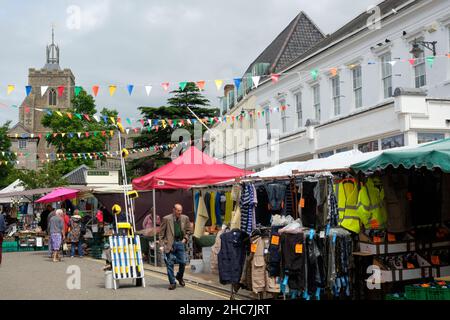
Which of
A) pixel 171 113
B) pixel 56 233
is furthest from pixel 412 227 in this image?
pixel 171 113

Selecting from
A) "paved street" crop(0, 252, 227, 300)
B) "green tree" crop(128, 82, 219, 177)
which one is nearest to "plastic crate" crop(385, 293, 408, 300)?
"paved street" crop(0, 252, 227, 300)

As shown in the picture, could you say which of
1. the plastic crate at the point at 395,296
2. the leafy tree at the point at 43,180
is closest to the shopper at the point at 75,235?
the plastic crate at the point at 395,296

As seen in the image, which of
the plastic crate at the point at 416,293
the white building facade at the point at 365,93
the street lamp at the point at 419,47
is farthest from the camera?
the street lamp at the point at 419,47

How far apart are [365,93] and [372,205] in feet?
44.2

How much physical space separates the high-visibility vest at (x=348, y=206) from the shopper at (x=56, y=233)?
492 inches

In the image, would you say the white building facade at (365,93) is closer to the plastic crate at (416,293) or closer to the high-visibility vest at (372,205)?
the high-visibility vest at (372,205)

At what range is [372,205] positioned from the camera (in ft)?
32.3

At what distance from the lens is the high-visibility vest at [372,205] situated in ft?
31.9

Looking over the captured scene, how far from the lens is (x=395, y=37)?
68.4 ft

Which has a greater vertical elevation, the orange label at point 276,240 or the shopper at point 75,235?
the orange label at point 276,240

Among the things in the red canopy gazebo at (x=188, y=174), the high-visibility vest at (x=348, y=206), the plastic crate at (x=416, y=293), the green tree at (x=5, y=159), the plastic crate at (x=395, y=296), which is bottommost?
the plastic crate at (x=395, y=296)

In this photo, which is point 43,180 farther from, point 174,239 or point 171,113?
point 174,239

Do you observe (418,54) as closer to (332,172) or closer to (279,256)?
(332,172)
